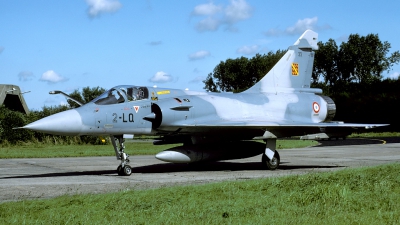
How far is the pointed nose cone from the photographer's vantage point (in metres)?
11.6

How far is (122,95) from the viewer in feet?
44.0

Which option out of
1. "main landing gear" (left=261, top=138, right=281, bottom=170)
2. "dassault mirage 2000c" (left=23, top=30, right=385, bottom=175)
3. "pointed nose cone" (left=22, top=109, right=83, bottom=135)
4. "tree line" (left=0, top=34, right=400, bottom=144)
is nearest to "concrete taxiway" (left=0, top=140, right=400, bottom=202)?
"main landing gear" (left=261, top=138, right=281, bottom=170)

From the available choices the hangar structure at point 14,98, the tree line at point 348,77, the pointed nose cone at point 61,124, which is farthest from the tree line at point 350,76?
the pointed nose cone at point 61,124

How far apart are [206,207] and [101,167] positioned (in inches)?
381

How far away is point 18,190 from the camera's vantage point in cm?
984

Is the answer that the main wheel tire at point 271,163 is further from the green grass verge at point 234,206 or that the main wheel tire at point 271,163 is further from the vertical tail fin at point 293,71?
the green grass verge at point 234,206

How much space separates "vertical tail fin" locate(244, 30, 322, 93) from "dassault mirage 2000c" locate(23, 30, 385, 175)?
3 cm

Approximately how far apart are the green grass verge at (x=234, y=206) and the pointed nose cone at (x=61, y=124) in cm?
383

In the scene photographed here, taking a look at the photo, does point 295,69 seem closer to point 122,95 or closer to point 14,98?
point 122,95

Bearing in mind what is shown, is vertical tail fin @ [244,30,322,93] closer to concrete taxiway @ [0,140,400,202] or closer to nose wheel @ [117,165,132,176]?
concrete taxiway @ [0,140,400,202]

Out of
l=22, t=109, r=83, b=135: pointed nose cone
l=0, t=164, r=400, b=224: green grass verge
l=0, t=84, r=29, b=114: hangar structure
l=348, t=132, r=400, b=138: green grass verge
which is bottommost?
l=348, t=132, r=400, b=138: green grass verge

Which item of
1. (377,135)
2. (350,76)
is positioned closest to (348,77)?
(350,76)

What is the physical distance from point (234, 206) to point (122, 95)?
23.1 ft

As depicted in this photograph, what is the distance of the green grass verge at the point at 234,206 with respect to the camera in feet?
20.1
